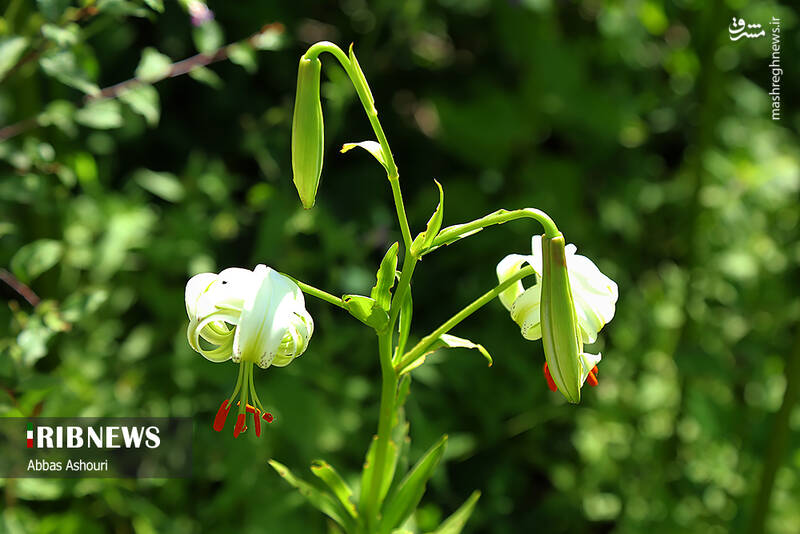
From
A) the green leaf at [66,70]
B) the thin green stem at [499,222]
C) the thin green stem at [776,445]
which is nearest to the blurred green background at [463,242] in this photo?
the thin green stem at [776,445]

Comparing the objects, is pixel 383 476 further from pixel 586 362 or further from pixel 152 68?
pixel 152 68

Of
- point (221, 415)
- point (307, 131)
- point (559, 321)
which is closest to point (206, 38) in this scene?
point (307, 131)

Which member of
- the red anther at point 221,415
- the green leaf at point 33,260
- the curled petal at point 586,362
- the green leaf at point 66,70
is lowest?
the green leaf at point 33,260

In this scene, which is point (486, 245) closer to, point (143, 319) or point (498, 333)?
point (498, 333)

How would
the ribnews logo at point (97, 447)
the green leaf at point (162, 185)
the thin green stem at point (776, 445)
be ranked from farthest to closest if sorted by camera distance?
the green leaf at point (162, 185), the thin green stem at point (776, 445), the ribnews logo at point (97, 447)

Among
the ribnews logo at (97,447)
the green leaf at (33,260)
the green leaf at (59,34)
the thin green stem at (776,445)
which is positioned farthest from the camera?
the thin green stem at (776,445)

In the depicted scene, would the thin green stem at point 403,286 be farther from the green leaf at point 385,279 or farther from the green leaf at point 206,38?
the green leaf at point 206,38

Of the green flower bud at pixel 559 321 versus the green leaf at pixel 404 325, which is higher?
the green flower bud at pixel 559 321
